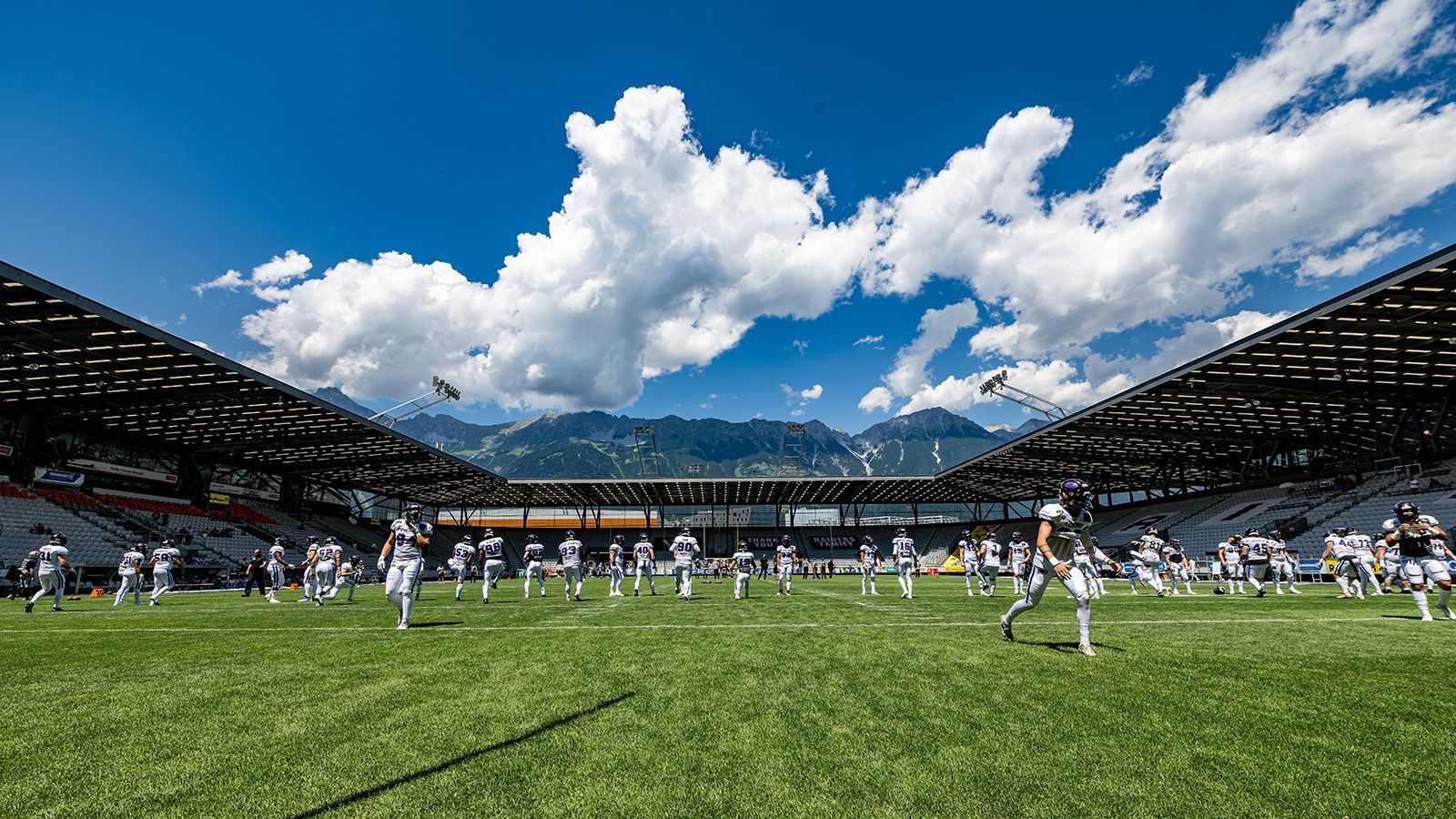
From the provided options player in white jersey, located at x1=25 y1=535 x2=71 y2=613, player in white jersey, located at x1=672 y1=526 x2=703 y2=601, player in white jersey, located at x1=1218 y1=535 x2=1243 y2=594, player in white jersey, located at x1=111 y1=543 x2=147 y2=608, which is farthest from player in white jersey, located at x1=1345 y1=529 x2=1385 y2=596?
player in white jersey, located at x1=25 y1=535 x2=71 y2=613

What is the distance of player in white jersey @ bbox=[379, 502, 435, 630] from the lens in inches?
437

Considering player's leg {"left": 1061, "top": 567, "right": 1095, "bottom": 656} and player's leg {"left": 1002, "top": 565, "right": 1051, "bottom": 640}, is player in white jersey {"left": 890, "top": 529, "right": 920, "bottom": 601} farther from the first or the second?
player's leg {"left": 1061, "top": 567, "right": 1095, "bottom": 656}

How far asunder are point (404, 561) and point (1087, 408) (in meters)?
34.6

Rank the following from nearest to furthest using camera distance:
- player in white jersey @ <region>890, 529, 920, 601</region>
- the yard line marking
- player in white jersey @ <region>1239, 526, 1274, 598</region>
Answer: the yard line marking < player in white jersey @ <region>890, 529, 920, 601</region> < player in white jersey @ <region>1239, 526, 1274, 598</region>

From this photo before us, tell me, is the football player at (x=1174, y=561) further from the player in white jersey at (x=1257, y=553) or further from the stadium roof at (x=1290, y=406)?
the stadium roof at (x=1290, y=406)

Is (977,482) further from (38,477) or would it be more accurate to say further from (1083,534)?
(38,477)

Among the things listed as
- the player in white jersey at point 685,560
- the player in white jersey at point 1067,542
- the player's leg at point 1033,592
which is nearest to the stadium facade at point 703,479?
the player in white jersey at point 1067,542

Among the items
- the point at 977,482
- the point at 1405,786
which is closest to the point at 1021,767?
the point at 1405,786

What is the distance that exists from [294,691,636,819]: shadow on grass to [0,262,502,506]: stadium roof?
22859mm

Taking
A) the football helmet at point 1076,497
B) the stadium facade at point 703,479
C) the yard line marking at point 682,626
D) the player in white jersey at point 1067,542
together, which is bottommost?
the yard line marking at point 682,626

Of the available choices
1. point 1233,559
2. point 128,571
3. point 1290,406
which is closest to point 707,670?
point 128,571

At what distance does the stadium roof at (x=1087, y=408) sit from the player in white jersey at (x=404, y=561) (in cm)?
1612

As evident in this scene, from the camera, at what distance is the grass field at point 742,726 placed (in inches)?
131

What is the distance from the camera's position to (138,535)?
115 ft
